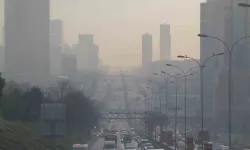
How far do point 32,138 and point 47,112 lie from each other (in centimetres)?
950

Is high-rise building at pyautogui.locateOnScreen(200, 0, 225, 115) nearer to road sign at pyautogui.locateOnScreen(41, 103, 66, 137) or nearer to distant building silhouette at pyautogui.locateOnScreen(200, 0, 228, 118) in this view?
distant building silhouette at pyautogui.locateOnScreen(200, 0, 228, 118)

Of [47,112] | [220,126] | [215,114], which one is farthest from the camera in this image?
[215,114]

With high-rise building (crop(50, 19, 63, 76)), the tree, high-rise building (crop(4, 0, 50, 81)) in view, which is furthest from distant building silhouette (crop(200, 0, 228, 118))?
high-rise building (crop(50, 19, 63, 76))

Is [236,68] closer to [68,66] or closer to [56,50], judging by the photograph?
[68,66]

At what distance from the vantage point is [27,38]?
134 m

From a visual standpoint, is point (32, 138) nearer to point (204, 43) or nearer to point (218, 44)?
point (218, 44)

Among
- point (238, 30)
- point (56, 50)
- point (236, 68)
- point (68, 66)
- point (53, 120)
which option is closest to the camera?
point (53, 120)

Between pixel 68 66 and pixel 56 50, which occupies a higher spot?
pixel 56 50

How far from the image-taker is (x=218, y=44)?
109188mm

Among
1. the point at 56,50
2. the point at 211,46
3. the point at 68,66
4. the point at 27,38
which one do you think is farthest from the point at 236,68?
the point at 56,50

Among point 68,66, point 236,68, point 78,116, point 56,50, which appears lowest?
point 78,116

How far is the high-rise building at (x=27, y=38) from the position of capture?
118125mm

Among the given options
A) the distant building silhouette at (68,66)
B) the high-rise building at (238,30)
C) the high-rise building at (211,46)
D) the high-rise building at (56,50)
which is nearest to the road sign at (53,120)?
the high-rise building at (238,30)

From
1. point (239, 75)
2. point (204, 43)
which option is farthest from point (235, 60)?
point (204, 43)
